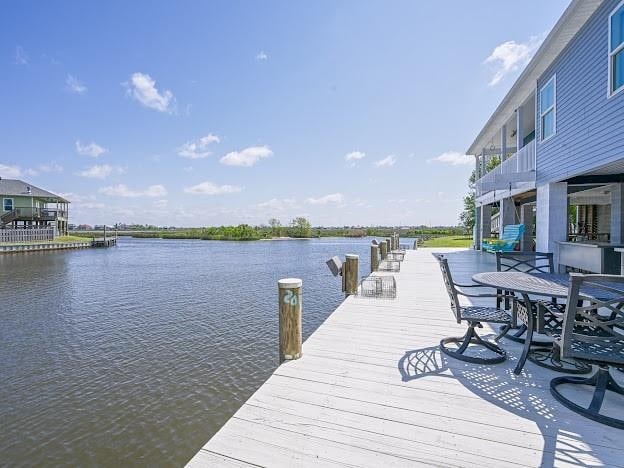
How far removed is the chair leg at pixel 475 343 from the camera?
3062 mm

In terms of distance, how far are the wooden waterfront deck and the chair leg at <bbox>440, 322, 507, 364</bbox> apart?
0.22ft

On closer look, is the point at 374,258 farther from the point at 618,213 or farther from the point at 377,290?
the point at 618,213

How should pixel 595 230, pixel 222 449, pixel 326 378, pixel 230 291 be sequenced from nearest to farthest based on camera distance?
pixel 222 449
pixel 326 378
pixel 230 291
pixel 595 230

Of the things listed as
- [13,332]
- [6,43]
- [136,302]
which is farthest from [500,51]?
[6,43]

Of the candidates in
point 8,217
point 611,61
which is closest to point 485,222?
point 611,61

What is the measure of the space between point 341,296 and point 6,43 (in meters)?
16.6

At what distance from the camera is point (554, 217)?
7.58 meters

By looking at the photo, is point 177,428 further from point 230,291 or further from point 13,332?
point 230,291

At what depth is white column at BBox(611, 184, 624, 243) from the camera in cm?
865

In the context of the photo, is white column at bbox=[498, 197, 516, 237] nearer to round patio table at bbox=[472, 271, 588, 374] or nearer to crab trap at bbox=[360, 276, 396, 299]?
crab trap at bbox=[360, 276, 396, 299]

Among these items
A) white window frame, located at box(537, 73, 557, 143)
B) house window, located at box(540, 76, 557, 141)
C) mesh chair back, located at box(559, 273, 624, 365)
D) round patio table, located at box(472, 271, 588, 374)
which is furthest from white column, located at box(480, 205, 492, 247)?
mesh chair back, located at box(559, 273, 624, 365)

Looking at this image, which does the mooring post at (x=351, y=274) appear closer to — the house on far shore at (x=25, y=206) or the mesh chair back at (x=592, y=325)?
the mesh chair back at (x=592, y=325)

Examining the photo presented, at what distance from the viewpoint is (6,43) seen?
12.6 metres

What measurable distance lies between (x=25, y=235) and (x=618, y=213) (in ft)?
135
